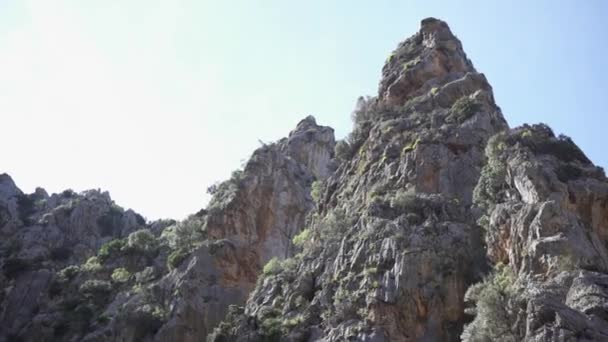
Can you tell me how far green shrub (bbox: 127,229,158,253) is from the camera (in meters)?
78.8

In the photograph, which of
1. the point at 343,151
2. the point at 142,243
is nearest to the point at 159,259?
the point at 142,243

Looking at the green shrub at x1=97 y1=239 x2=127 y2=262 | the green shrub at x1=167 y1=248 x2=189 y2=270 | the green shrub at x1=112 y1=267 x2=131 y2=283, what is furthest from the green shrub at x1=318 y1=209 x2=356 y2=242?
the green shrub at x1=97 y1=239 x2=127 y2=262

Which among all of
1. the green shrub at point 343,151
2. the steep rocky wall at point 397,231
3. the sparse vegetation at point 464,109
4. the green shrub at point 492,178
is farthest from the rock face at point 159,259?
the green shrub at point 492,178

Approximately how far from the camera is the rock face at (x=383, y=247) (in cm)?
3225

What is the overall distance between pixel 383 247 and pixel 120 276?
40505 mm

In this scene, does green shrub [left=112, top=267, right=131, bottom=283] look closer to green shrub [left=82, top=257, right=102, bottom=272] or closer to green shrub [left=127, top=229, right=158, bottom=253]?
green shrub [left=82, top=257, right=102, bottom=272]

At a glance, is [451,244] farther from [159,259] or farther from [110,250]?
[110,250]

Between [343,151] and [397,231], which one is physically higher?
[343,151]

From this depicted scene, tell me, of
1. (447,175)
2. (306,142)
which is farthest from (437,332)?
(306,142)

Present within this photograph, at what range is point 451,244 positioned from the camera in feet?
130

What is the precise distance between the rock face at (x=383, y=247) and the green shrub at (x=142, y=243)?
27 cm

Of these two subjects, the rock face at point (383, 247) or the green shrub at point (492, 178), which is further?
the green shrub at point (492, 178)

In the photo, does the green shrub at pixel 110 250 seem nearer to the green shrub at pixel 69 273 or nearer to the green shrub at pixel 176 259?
the green shrub at pixel 69 273

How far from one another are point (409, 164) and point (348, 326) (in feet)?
54.4
